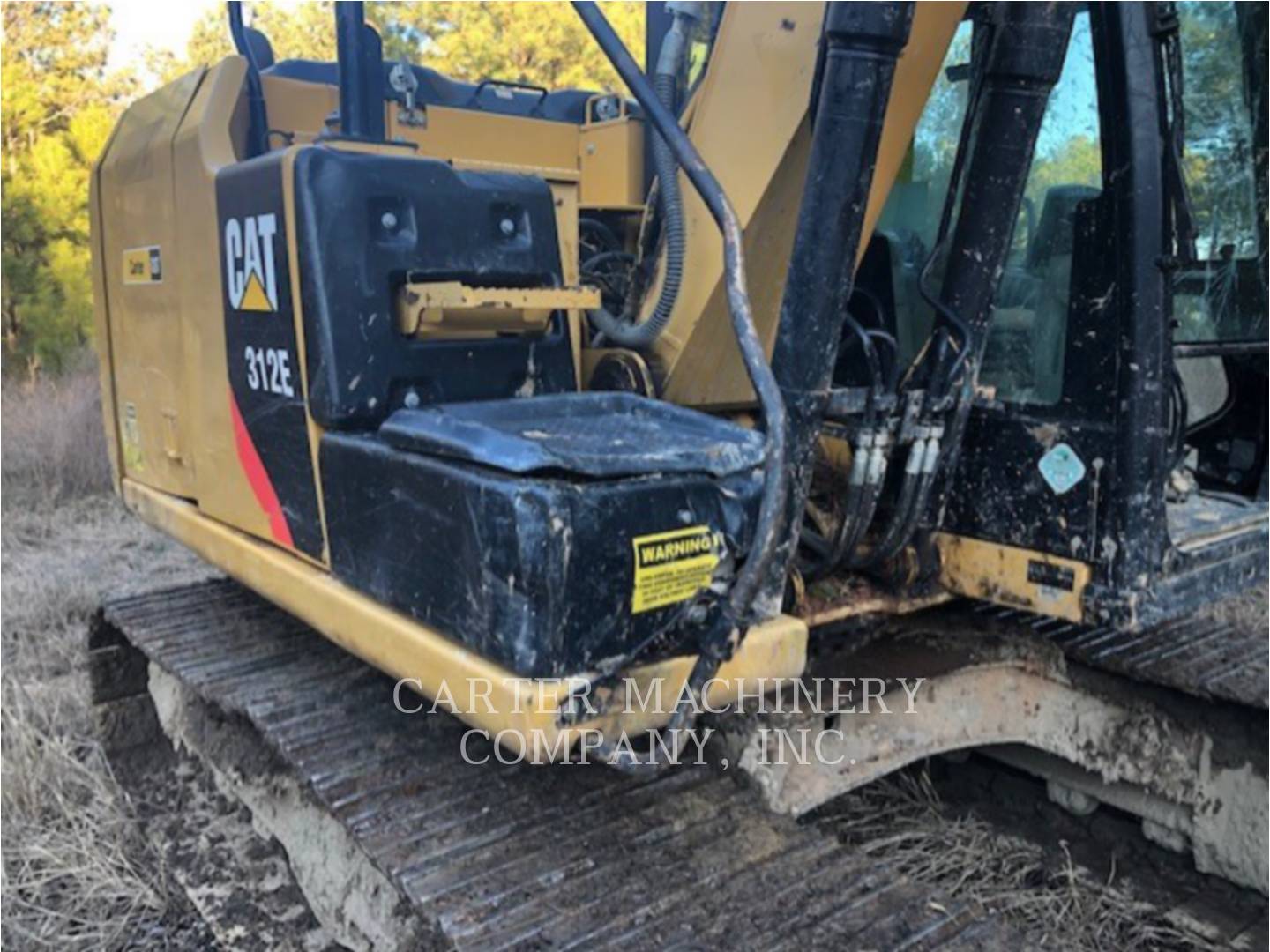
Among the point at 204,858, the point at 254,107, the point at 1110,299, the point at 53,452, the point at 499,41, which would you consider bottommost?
the point at 204,858

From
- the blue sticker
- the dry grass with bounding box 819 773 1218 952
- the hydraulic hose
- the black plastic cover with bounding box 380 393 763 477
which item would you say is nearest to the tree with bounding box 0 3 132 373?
the hydraulic hose

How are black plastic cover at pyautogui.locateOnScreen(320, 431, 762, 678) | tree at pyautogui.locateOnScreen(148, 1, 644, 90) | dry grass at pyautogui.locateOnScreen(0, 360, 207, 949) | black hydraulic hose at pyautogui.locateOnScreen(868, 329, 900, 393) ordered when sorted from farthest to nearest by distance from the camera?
1. tree at pyautogui.locateOnScreen(148, 1, 644, 90)
2. dry grass at pyautogui.locateOnScreen(0, 360, 207, 949)
3. black hydraulic hose at pyautogui.locateOnScreen(868, 329, 900, 393)
4. black plastic cover at pyautogui.locateOnScreen(320, 431, 762, 678)

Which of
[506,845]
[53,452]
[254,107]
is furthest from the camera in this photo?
[53,452]

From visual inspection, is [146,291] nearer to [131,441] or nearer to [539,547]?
[131,441]

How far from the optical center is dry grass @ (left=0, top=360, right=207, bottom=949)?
2.49 metres

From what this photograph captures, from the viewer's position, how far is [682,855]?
68.2 inches

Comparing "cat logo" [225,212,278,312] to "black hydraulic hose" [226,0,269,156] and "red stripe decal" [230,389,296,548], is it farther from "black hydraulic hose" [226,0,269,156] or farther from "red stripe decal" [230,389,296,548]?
"black hydraulic hose" [226,0,269,156]

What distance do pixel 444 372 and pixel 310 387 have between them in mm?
206

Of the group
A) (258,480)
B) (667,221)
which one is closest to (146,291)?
(258,480)

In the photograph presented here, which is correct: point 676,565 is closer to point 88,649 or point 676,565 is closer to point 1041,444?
point 1041,444

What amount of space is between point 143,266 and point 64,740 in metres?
1.40

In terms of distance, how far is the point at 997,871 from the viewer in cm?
255

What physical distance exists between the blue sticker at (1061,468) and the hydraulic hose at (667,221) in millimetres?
693

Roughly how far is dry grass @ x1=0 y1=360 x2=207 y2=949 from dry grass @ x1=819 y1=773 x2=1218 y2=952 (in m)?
1.62
